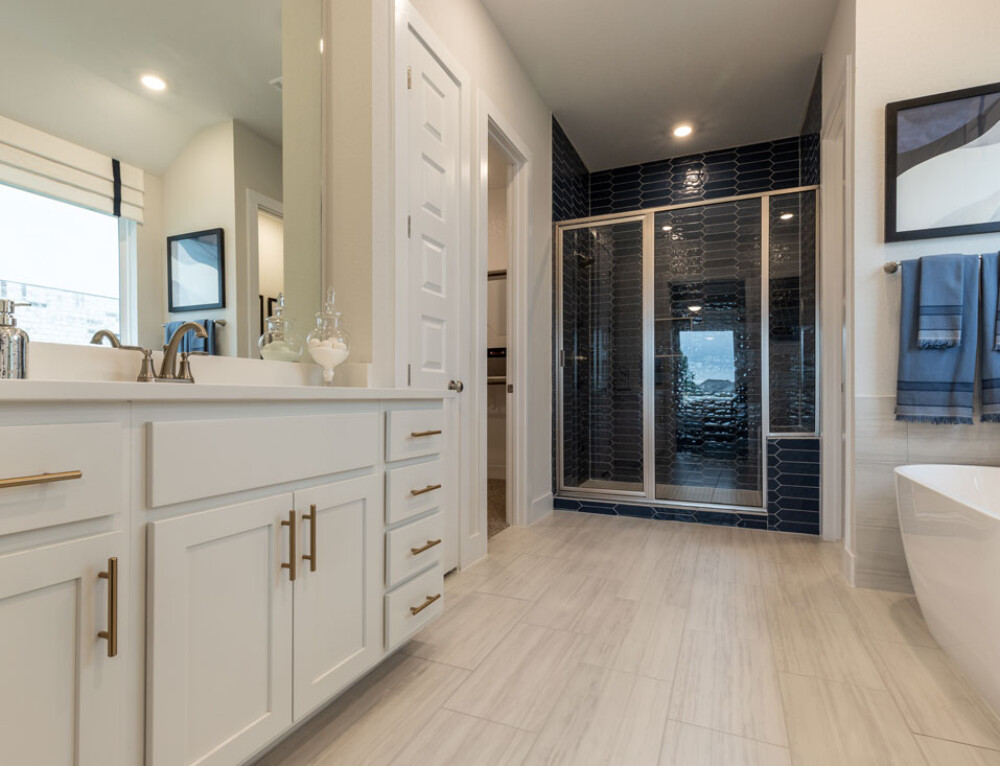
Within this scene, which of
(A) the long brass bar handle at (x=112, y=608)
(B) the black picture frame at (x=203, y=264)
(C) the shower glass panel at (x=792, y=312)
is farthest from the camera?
(C) the shower glass panel at (x=792, y=312)

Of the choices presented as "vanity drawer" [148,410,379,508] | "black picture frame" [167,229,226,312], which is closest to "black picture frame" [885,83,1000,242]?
"vanity drawer" [148,410,379,508]

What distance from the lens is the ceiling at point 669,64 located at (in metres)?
Result: 2.72

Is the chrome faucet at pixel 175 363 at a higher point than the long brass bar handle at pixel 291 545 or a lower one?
higher

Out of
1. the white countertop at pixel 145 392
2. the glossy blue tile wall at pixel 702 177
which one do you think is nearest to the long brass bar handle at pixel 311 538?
the white countertop at pixel 145 392

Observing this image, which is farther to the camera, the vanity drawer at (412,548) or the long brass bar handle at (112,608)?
the vanity drawer at (412,548)

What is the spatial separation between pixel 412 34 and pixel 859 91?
1881 millimetres

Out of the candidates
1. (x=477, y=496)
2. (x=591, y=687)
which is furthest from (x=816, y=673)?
(x=477, y=496)

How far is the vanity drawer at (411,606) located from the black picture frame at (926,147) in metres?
2.25

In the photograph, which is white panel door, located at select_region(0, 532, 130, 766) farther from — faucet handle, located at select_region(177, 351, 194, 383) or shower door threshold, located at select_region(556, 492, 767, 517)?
shower door threshold, located at select_region(556, 492, 767, 517)

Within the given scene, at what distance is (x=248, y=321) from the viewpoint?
1562 mm

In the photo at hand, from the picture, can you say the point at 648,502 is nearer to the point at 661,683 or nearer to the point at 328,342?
the point at 661,683

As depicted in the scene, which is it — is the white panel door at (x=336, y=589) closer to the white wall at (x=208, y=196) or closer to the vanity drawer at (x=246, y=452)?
the vanity drawer at (x=246, y=452)

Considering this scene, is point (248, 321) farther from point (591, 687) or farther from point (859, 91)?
point (859, 91)

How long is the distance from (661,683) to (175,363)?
1.54m
